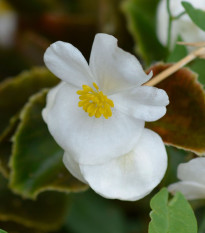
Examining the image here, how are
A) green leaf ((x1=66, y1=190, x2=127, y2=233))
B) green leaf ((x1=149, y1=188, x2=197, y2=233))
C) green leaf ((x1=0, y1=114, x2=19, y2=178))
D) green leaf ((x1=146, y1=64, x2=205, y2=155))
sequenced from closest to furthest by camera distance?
green leaf ((x1=149, y1=188, x2=197, y2=233))
green leaf ((x1=146, y1=64, x2=205, y2=155))
green leaf ((x1=0, y1=114, x2=19, y2=178))
green leaf ((x1=66, y1=190, x2=127, y2=233))

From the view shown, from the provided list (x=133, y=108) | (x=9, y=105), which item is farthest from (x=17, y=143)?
(x=133, y=108)

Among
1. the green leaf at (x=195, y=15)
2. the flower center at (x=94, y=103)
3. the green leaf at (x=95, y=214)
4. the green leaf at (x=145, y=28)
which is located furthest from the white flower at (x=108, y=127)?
the green leaf at (x=95, y=214)

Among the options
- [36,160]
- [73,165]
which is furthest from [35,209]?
[73,165]

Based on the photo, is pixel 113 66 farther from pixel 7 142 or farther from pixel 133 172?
pixel 7 142

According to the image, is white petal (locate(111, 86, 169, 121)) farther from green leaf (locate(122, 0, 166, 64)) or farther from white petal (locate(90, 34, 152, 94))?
green leaf (locate(122, 0, 166, 64))

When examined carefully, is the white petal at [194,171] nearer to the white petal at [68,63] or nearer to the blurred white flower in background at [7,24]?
the white petal at [68,63]

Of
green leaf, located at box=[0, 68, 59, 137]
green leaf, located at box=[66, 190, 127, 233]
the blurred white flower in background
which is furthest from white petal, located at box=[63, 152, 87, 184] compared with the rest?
the blurred white flower in background

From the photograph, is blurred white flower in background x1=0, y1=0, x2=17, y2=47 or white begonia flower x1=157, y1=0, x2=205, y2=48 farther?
blurred white flower in background x1=0, y1=0, x2=17, y2=47
